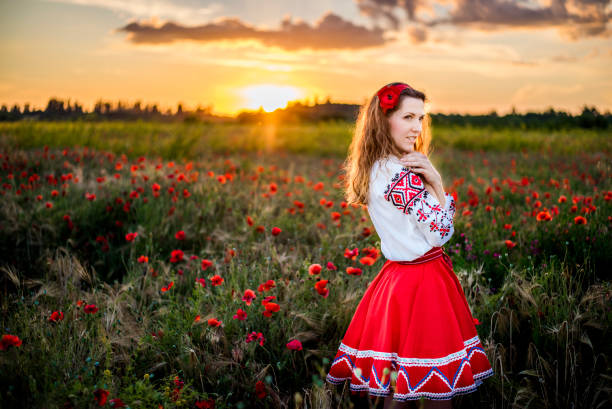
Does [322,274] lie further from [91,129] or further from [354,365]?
[91,129]

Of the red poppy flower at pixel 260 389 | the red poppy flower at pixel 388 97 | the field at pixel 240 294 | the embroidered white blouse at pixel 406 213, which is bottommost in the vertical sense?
the red poppy flower at pixel 260 389

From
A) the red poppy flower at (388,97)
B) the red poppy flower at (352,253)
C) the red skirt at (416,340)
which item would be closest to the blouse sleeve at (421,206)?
the red skirt at (416,340)

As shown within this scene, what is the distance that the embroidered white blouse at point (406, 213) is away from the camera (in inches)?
84.0

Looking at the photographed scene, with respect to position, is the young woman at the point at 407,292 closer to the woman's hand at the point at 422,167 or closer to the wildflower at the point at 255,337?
the woman's hand at the point at 422,167

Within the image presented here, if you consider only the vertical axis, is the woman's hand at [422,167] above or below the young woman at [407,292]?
above

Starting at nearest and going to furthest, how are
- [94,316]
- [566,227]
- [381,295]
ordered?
[381,295] < [94,316] < [566,227]

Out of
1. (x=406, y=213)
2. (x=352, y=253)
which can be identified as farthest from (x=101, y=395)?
(x=352, y=253)

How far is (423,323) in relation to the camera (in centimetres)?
214

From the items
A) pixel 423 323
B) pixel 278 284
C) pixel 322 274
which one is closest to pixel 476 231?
pixel 322 274

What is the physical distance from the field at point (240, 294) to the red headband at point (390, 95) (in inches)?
41.2

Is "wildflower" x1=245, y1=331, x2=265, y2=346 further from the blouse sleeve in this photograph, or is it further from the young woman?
the blouse sleeve

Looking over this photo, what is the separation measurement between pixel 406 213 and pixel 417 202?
8cm

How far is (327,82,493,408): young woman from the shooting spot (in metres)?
2.11

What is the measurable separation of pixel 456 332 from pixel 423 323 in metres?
0.18
